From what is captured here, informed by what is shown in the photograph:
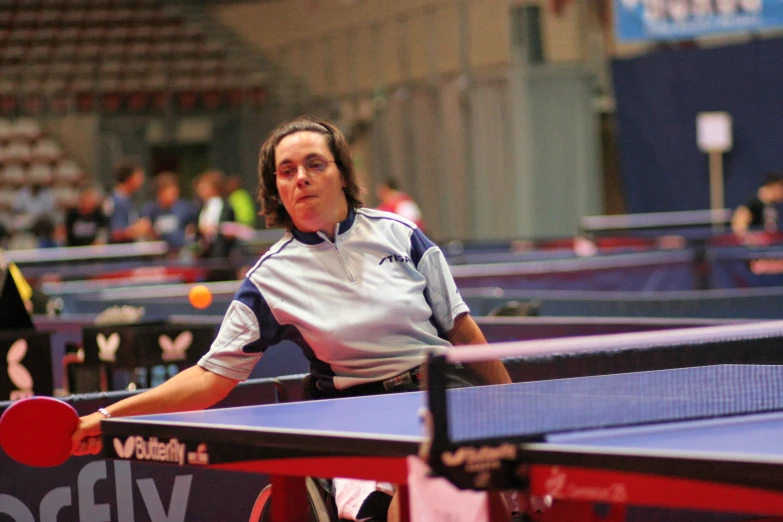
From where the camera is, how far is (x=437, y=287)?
3211 mm

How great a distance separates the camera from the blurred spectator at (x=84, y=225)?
13.7 metres

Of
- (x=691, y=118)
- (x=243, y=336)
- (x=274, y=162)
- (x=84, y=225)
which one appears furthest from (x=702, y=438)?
(x=691, y=118)

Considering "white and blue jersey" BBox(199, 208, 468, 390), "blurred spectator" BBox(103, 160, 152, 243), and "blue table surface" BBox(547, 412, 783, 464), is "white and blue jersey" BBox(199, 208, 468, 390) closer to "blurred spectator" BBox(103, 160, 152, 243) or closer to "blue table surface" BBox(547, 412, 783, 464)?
"blue table surface" BBox(547, 412, 783, 464)

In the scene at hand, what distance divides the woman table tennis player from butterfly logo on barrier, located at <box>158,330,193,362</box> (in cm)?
168

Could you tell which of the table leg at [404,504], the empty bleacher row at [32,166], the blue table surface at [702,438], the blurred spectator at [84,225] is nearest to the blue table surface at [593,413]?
the blue table surface at [702,438]

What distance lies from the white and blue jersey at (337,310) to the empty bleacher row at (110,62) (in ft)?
56.7

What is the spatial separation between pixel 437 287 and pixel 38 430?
1137mm

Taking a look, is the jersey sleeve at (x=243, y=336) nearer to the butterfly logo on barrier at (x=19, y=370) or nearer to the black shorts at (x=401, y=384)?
the black shorts at (x=401, y=384)

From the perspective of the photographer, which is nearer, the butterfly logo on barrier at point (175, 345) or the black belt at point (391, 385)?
the black belt at point (391, 385)

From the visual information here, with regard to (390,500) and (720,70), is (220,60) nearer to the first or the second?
(720,70)

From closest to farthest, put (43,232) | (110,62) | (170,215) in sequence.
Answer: (170,215)
(43,232)
(110,62)

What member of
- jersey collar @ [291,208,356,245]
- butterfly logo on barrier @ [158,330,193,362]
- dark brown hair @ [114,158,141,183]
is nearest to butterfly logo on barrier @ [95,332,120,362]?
butterfly logo on barrier @ [158,330,193,362]

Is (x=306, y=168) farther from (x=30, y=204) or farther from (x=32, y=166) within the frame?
(x=32, y=166)

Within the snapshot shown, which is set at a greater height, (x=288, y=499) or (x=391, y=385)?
(x=391, y=385)
